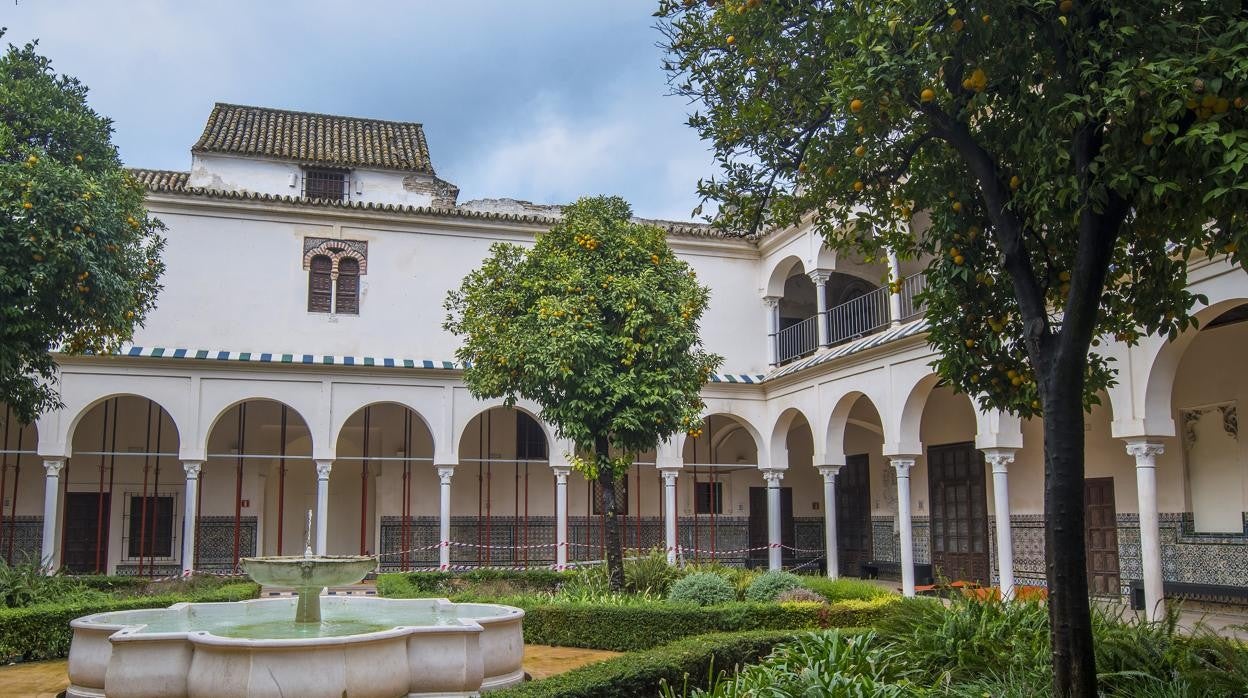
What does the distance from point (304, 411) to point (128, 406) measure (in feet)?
15.2

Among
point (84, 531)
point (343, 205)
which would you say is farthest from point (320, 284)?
point (84, 531)

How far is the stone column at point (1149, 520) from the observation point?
11648 millimetres

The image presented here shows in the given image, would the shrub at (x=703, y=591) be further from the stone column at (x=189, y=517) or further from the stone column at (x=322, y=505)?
the stone column at (x=189, y=517)

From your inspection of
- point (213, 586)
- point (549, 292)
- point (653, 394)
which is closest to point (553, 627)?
point (653, 394)

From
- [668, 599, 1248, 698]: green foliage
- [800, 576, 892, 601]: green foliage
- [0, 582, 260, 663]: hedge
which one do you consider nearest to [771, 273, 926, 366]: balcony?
[800, 576, 892, 601]: green foliage

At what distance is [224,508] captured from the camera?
21.0 meters

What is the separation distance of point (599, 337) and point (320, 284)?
908 centimetres

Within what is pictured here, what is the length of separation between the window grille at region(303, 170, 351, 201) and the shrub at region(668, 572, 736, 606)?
13841 mm

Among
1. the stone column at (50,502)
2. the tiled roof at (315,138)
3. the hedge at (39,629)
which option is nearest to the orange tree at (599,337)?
the hedge at (39,629)

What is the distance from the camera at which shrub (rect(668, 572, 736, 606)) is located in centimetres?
1170

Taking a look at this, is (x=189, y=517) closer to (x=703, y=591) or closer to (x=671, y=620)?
(x=703, y=591)

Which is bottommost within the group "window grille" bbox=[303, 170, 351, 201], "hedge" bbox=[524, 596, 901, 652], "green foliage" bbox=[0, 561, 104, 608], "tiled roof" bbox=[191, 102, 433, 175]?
"hedge" bbox=[524, 596, 901, 652]

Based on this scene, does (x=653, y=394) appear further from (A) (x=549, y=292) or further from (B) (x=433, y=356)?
(B) (x=433, y=356)

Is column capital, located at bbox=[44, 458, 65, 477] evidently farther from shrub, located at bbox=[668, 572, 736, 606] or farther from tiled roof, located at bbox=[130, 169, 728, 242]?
shrub, located at bbox=[668, 572, 736, 606]
